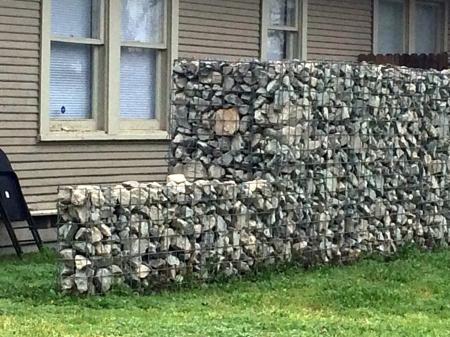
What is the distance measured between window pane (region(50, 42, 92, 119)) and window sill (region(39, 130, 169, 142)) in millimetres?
242

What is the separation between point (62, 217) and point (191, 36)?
509 centimetres

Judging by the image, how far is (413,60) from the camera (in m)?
15.6

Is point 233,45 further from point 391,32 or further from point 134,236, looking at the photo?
point 134,236

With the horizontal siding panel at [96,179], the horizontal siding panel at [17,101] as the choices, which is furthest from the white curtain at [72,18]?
the horizontal siding panel at [96,179]

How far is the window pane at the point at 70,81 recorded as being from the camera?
11.8m

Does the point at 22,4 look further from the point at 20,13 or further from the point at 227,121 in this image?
the point at 227,121

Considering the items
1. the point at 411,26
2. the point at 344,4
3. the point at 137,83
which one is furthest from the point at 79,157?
the point at 411,26

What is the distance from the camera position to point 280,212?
1003cm

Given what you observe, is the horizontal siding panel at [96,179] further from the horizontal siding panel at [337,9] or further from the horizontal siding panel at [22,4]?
the horizontal siding panel at [337,9]

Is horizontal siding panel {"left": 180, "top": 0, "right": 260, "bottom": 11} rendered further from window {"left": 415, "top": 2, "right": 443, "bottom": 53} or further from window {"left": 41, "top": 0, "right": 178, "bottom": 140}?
window {"left": 415, "top": 2, "right": 443, "bottom": 53}

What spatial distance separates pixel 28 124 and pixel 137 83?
1.76m

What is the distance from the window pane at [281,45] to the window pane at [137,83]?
7.04ft

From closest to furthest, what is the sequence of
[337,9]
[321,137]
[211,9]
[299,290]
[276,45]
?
[299,290] → [321,137] → [211,9] → [276,45] → [337,9]

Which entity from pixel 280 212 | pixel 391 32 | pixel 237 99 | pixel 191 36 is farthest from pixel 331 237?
pixel 391 32
